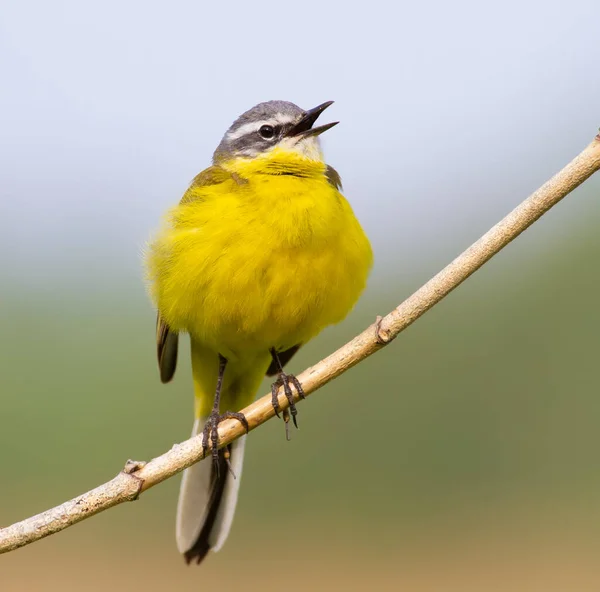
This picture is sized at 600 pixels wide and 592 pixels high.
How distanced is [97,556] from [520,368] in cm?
593

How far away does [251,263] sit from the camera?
4.85m

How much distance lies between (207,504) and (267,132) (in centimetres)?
240

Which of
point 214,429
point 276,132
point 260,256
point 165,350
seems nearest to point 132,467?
point 214,429

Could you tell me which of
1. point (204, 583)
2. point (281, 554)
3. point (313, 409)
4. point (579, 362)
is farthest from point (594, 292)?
point (204, 583)

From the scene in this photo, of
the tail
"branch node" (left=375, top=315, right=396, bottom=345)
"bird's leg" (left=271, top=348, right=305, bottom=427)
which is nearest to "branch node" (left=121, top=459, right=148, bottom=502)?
"bird's leg" (left=271, top=348, right=305, bottom=427)

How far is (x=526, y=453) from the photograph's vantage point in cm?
1138

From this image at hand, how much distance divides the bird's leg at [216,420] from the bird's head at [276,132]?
1.38m

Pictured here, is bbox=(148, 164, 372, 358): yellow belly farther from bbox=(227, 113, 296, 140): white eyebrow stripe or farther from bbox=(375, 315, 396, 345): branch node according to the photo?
bbox=(375, 315, 396, 345): branch node

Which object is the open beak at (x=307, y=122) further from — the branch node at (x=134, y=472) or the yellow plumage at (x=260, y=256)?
the branch node at (x=134, y=472)

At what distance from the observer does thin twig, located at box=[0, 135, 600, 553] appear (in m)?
3.64

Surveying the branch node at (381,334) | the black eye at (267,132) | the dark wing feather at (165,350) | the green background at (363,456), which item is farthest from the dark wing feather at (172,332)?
the green background at (363,456)

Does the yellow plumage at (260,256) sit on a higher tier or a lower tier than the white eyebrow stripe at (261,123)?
lower

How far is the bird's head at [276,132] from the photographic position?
5406 millimetres

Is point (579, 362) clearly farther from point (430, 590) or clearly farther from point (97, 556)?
point (97, 556)
